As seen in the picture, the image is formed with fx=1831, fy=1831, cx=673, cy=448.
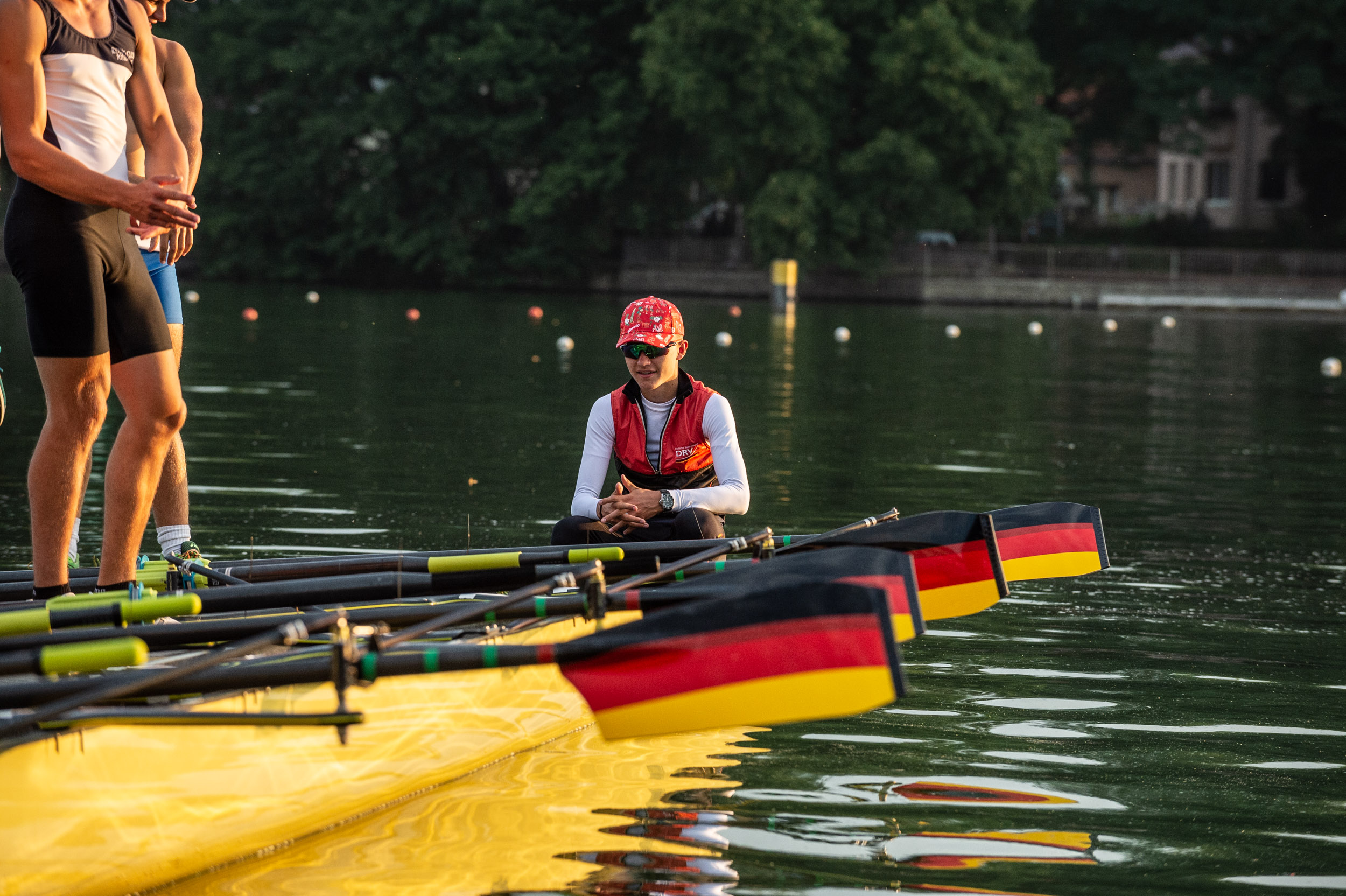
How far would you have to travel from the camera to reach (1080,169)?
63156 millimetres

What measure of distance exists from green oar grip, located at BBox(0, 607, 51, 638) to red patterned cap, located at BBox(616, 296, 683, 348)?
8.87 ft

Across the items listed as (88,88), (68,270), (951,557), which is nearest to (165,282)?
(88,88)

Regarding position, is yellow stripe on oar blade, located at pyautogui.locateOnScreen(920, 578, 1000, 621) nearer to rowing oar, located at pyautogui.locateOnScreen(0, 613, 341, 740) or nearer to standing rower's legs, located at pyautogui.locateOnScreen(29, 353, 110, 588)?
rowing oar, located at pyautogui.locateOnScreen(0, 613, 341, 740)

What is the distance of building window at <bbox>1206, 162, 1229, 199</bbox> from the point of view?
215ft

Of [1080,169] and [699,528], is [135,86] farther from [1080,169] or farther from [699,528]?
[1080,169]

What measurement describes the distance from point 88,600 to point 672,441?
102 inches

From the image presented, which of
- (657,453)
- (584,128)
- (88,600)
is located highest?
(584,128)

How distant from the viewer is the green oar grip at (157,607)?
461 cm

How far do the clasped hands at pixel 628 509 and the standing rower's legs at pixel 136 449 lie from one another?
5.86ft

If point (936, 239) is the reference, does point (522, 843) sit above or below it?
below

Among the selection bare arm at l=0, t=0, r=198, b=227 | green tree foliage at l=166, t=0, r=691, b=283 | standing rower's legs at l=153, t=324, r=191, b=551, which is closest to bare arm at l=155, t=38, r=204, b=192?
standing rower's legs at l=153, t=324, r=191, b=551

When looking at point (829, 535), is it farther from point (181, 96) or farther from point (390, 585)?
point (181, 96)

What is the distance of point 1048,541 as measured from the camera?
21.0 ft

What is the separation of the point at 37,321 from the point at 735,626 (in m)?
2.37
